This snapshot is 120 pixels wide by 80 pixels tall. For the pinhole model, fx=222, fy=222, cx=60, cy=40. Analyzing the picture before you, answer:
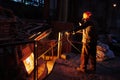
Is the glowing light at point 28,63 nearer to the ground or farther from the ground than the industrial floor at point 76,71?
farther from the ground

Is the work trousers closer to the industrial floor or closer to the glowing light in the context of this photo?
the industrial floor

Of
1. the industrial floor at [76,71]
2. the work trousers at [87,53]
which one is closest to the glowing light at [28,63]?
the industrial floor at [76,71]

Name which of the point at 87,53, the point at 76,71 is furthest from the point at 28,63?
the point at 87,53

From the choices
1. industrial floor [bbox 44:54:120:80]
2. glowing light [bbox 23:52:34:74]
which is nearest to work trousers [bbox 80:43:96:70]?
industrial floor [bbox 44:54:120:80]

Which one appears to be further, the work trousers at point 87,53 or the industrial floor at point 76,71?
the work trousers at point 87,53

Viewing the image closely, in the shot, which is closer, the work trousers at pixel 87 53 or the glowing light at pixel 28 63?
the glowing light at pixel 28 63

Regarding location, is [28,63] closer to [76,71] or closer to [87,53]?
[76,71]

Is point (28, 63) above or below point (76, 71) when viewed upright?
above

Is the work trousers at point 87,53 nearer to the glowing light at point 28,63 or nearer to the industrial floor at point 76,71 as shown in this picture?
the industrial floor at point 76,71

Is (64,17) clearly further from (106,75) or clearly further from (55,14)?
(106,75)

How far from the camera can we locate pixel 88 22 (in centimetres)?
747

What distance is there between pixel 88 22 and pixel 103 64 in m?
2.32

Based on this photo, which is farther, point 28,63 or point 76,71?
point 76,71

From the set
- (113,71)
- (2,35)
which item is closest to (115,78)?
(113,71)
